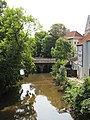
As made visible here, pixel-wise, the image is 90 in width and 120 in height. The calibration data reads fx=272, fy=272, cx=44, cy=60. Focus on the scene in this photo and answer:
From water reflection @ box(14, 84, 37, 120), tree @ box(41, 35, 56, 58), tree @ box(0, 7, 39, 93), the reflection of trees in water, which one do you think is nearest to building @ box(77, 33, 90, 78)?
water reflection @ box(14, 84, 37, 120)

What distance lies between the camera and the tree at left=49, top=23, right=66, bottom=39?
2847 inches

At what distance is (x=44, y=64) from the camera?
211 feet

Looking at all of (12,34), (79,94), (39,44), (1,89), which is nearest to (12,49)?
(12,34)

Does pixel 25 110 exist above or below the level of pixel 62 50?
below

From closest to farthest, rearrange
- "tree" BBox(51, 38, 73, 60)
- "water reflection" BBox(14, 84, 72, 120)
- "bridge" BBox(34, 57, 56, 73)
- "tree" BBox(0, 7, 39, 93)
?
"water reflection" BBox(14, 84, 72, 120) < "tree" BBox(0, 7, 39, 93) < "tree" BBox(51, 38, 73, 60) < "bridge" BBox(34, 57, 56, 73)

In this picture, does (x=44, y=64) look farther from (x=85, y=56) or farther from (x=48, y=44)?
(x=85, y=56)

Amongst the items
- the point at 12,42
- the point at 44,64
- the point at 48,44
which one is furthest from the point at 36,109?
the point at 48,44

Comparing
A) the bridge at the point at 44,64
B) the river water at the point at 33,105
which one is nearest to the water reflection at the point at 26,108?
the river water at the point at 33,105

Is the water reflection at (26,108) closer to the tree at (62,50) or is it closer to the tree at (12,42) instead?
the tree at (12,42)

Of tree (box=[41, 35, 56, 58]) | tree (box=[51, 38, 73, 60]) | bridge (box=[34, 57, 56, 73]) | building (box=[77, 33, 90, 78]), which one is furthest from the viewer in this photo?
tree (box=[41, 35, 56, 58])

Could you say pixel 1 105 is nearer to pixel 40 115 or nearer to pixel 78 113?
pixel 40 115

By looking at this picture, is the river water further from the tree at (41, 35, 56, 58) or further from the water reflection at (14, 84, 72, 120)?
the tree at (41, 35, 56, 58)

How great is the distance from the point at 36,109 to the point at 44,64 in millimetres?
38678

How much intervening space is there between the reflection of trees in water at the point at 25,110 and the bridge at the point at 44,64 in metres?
32.0
